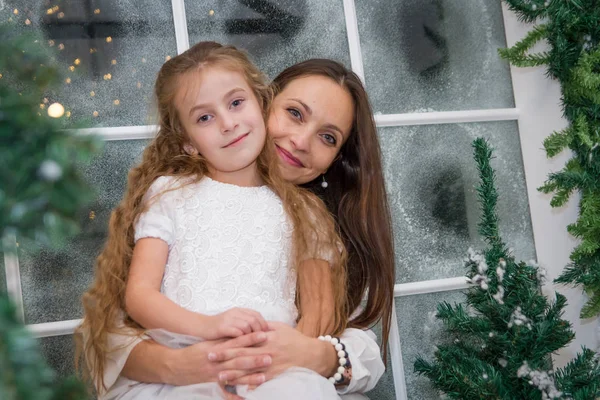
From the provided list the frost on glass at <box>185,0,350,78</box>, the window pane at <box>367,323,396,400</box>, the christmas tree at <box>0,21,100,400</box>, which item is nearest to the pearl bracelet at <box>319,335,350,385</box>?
the window pane at <box>367,323,396,400</box>

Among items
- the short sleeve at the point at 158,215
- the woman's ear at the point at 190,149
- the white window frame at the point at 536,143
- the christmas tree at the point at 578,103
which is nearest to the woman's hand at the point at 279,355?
the short sleeve at the point at 158,215

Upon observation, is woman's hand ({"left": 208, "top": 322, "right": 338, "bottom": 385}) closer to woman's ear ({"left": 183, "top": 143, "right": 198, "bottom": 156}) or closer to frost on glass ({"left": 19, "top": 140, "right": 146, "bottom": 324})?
woman's ear ({"left": 183, "top": 143, "right": 198, "bottom": 156})

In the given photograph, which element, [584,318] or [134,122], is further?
[584,318]

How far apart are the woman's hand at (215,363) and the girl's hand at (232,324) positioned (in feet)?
0.05

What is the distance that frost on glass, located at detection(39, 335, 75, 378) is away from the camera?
71.8 inches

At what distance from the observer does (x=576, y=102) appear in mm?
2178

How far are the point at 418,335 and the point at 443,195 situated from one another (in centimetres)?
42

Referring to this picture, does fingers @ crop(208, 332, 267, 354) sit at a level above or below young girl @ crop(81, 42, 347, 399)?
below

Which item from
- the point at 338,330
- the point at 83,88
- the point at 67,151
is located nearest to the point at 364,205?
the point at 338,330

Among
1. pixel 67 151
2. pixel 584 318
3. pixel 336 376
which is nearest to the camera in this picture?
pixel 67 151

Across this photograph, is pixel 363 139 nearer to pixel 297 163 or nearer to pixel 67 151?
pixel 297 163

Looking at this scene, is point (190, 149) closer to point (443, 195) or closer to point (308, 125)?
point (308, 125)

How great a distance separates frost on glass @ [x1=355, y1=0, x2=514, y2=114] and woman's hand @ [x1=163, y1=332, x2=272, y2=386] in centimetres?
97

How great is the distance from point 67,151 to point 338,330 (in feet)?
4.40
